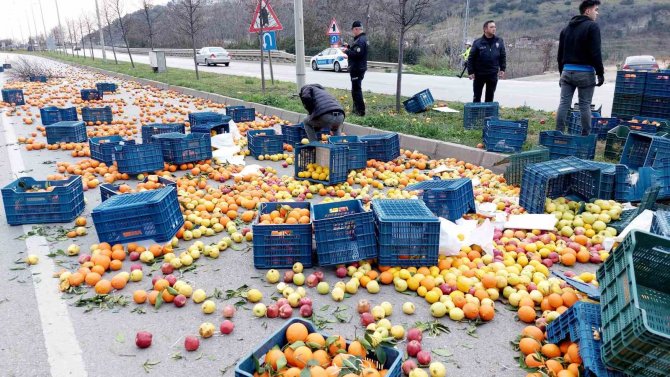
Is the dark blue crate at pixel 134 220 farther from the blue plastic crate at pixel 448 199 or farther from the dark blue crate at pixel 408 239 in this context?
the blue plastic crate at pixel 448 199

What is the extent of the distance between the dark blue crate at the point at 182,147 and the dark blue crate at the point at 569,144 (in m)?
5.76

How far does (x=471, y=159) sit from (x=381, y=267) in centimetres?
461

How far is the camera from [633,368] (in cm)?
256

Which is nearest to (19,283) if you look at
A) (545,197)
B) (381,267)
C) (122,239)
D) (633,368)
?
(122,239)

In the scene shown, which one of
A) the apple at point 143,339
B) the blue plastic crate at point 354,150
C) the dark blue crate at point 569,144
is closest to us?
the apple at point 143,339

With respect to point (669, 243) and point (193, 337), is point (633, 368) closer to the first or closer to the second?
point (669, 243)

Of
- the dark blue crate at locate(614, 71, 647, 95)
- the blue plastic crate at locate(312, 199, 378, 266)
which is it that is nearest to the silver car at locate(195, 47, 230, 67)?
the dark blue crate at locate(614, 71, 647, 95)

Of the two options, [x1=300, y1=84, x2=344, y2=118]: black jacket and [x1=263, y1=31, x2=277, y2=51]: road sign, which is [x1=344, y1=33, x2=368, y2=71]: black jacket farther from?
[x1=263, y1=31, x2=277, y2=51]: road sign

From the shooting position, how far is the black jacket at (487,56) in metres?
10.2

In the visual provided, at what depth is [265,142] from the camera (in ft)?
30.5

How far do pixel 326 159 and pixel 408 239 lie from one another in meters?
3.21

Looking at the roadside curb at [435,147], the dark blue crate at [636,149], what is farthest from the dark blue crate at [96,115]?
the dark blue crate at [636,149]

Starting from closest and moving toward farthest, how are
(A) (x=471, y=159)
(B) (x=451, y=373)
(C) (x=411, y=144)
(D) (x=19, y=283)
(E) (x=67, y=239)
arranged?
1. (B) (x=451, y=373)
2. (D) (x=19, y=283)
3. (E) (x=67, y=239)
4. (A) (x=471, y=159)
5. (C) (x=411, y=144)

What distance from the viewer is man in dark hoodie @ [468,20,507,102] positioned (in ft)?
33.6
